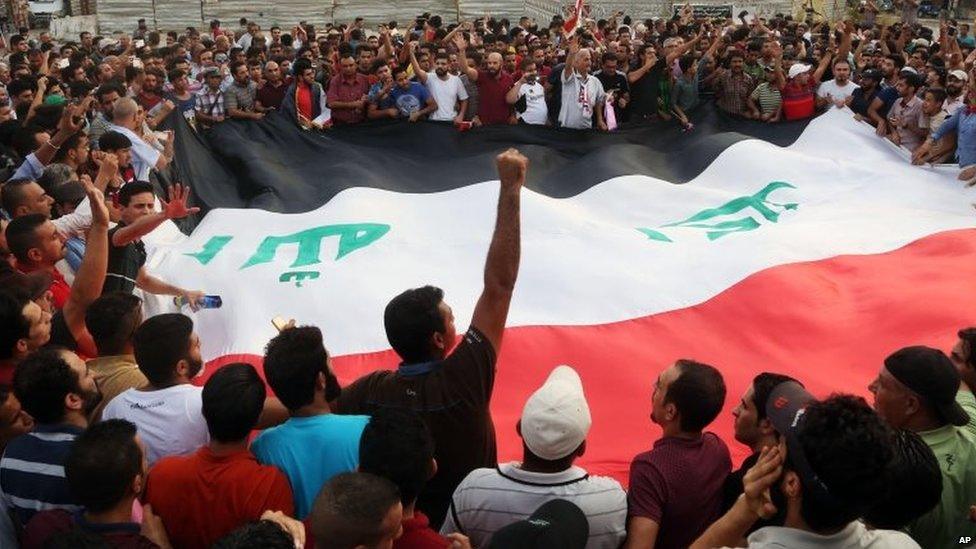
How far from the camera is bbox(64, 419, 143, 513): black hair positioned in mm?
2617

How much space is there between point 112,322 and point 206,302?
169 cm

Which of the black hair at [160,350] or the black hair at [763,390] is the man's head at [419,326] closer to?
the black hair at [160,350]

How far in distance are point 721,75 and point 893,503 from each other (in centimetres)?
771

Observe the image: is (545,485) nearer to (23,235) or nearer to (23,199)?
(23,235)

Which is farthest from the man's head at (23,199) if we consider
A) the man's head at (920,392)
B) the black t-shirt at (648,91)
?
the black t-shirt at (648,91)

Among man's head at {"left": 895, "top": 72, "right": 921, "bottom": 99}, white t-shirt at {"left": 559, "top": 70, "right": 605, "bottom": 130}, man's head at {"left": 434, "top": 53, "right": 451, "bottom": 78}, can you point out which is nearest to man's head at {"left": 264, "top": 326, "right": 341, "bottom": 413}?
white t-shirt at {"left": 559, "top": 70, "right": 605, "bottom": 130}

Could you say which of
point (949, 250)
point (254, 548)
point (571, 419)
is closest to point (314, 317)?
point (571, 419)

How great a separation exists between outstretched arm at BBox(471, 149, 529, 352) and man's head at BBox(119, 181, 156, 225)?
2.82 metres

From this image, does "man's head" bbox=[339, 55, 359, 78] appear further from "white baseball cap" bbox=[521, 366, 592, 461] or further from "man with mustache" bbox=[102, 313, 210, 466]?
"white baseball cap" bbox=[521, 366, 592, 461]

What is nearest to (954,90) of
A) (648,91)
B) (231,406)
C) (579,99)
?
(648,91)

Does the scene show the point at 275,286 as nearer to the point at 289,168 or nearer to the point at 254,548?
the point at 289,168

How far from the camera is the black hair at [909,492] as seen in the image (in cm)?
272

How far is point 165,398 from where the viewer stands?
324 centimetres

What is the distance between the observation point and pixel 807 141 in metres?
8.39
